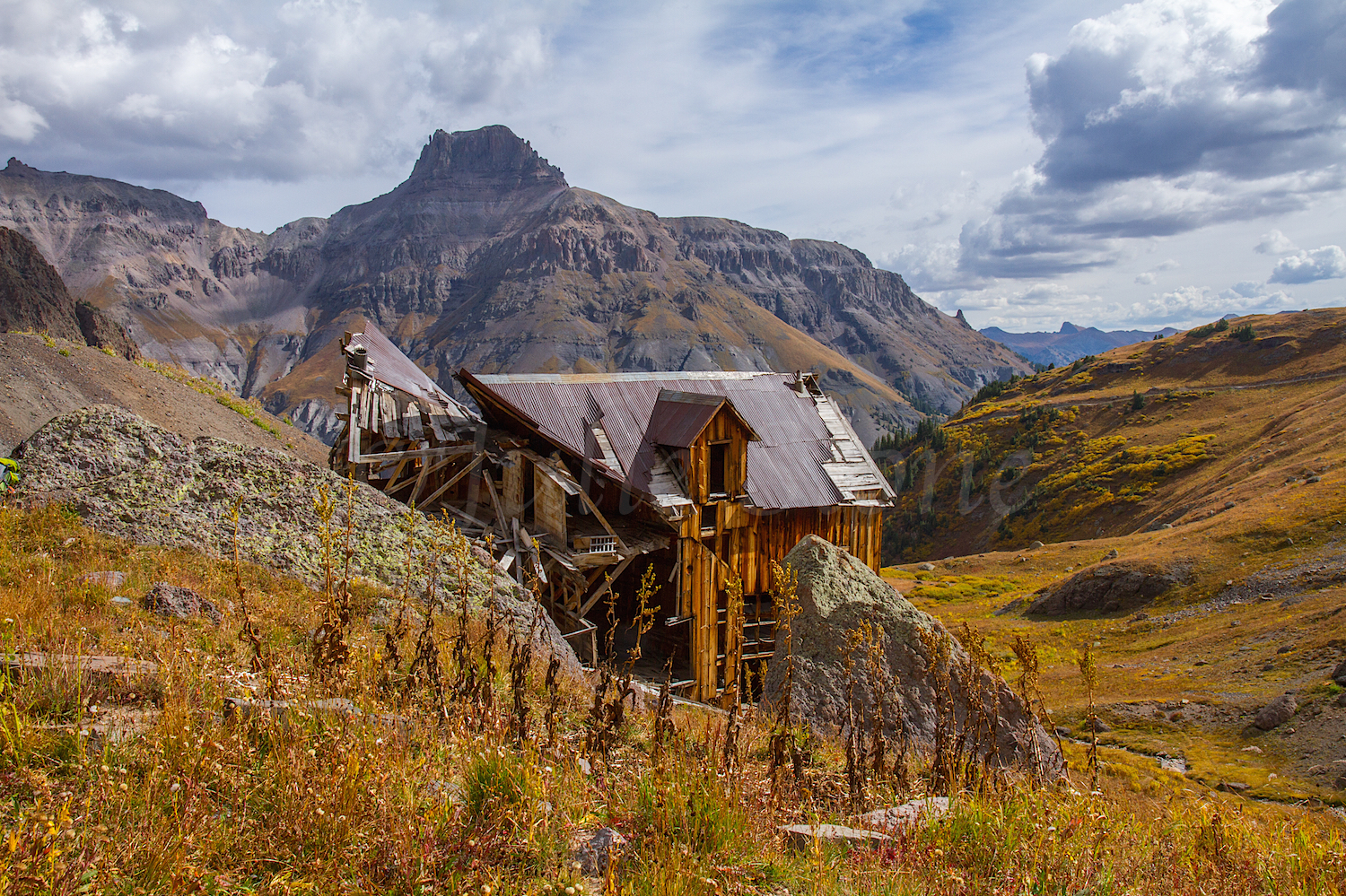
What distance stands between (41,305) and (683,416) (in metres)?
64.7

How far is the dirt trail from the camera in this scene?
2347 cm

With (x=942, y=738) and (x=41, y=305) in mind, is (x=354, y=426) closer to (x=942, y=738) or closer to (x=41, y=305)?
(x=942, y=738)

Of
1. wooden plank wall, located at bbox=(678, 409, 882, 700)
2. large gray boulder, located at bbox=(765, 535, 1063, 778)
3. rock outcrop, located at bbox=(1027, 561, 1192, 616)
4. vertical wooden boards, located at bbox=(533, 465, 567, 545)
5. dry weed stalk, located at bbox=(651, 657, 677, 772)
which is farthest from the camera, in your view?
rock outcrop, located at bbox=(1027, 561, 1192, 616)

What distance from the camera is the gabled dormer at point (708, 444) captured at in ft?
57.4

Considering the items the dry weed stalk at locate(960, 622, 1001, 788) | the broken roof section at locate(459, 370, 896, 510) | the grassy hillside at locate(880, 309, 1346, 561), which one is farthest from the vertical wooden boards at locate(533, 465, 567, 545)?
the grassy hillside at locate(880, 309, 1346, 561)

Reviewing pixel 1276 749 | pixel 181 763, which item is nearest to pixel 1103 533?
pixel 1276 749

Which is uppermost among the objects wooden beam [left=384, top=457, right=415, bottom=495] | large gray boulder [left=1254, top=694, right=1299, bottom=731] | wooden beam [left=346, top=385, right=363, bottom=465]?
wooden beam [left=346, top=385, right=363, bottom=465]

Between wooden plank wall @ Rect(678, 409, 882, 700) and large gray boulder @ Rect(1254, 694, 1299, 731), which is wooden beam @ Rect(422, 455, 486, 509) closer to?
wooden plank wall @ Rect(678, 409, 882, 700)

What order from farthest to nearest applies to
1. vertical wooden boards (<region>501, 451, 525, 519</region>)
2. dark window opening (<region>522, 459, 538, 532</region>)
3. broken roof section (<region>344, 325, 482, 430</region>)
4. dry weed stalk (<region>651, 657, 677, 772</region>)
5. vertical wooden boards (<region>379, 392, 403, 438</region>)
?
broken roof section (<region>344, 325, 482, 430</region>), vertical wooden boards (<region>379, 392, 403, 438</region>), dark window opening (<region>522, 459, 538, 532</region>), vertical wooden boards (<region>501, 451, 525, 519</region>), dry weed stalk (<region>651, 657, 677, 772</region>)

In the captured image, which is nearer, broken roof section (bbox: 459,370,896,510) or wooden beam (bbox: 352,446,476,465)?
wooden beam (bbox: 352,446,476,465)

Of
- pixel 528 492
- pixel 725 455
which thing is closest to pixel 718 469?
pixel 725 455

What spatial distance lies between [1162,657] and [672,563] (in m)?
29.5

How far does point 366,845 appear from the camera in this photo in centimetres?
352

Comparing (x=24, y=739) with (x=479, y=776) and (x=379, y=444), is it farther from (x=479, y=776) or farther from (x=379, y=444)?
(x=379, y=444)
